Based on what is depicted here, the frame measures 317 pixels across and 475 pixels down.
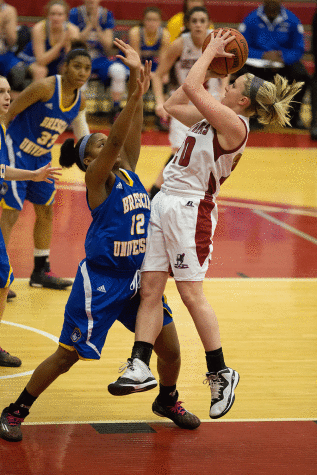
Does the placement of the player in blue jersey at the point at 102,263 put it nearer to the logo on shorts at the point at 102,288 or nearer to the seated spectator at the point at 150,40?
the logo on shorts at the point at 102,288

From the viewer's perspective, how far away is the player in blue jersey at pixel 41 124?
5473mm

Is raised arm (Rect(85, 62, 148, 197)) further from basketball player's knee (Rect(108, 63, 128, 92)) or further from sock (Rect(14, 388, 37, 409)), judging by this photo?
basketball player's knee (Rect(108, 63, 128, 92))

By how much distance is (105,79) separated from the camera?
12.9 m

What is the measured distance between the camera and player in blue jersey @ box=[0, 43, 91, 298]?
547 cm

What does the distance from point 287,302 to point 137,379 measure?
2684mm

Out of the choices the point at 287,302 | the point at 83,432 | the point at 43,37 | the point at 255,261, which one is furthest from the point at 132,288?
the point at 43,37

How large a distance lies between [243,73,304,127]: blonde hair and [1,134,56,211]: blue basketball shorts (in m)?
2.54

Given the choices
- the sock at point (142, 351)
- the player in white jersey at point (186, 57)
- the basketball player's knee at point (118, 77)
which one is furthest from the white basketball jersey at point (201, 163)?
the basketball player's knee at point (118, 77)

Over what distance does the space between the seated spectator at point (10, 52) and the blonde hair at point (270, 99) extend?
8.83 m

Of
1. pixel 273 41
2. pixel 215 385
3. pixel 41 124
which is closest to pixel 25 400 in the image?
pixel 215 385

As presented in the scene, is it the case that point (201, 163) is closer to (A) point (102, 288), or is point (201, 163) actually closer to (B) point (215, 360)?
(A) point (102, 288)

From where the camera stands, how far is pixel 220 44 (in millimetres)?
3400

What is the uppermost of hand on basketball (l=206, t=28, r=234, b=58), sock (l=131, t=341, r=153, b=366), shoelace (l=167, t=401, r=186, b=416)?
hand on basketball (l=206, t=28, r=234, b=58)

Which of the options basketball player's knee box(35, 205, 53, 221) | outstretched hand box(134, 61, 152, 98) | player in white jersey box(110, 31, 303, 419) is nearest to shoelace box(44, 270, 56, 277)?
basketball player's knee box(35, 205, 53, 221)
